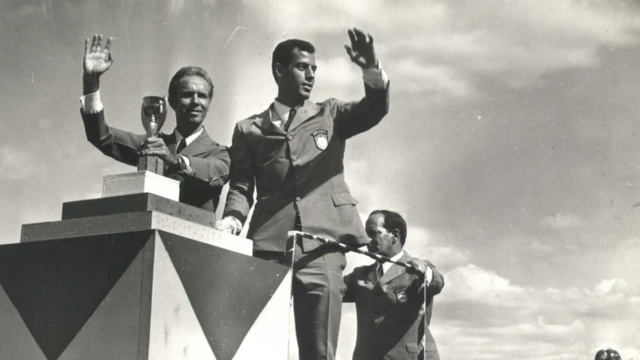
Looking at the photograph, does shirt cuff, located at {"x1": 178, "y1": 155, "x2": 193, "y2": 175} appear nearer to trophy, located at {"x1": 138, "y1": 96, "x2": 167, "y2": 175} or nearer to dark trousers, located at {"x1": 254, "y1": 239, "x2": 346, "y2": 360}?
trophy, located at {"x1": 138, "y1": 96, "x2": 167, "y2": 175}

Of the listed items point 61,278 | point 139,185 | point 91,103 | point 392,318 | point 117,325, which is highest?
point 91,103

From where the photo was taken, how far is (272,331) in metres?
4.14

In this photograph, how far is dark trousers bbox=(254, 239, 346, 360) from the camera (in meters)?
4.51

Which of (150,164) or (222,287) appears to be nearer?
(222,287)

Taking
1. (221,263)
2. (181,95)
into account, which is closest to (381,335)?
(181,95)

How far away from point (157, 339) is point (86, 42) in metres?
1.89

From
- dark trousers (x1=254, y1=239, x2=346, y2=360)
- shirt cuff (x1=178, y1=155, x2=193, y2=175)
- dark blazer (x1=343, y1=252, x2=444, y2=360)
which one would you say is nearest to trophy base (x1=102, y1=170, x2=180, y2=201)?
shirt cuff (x1=178, y1=155, x2=193, y2=175)

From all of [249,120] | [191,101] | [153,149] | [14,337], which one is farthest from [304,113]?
[14,337]

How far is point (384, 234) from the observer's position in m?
7.35

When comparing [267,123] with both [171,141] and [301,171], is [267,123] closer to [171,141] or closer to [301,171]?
[301,171]

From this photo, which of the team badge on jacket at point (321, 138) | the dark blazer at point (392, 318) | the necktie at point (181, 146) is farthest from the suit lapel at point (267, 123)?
the dark blazer at point (392, 318)

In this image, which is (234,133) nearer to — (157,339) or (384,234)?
(157,339)

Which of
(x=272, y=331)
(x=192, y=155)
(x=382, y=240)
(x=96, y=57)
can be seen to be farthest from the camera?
(x=382, y=240)

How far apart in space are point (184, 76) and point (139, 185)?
1.35 meters
